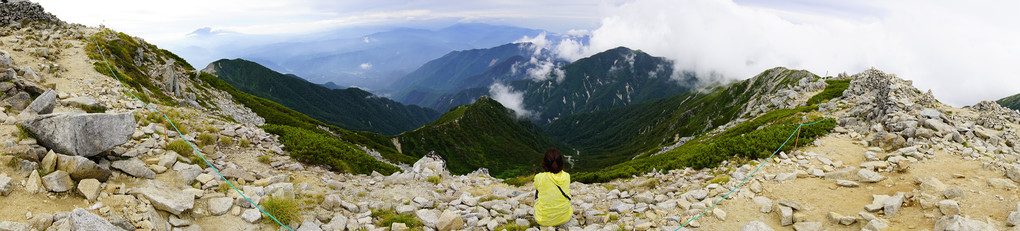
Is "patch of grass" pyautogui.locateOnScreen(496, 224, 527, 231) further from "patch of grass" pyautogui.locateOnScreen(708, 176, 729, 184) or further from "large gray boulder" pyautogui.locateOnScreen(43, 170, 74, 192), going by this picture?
"large gray boulder" pyautogui.locateOnScreen(43, 170, 74, 192)

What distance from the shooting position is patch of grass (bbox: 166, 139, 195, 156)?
42.4ft

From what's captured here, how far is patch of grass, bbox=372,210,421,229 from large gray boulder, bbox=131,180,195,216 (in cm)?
463

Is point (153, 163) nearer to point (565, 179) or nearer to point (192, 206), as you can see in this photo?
point (192, 206)

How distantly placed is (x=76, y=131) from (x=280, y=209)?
533 cm

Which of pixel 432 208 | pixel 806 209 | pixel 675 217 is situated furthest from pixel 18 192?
pixel 806 209

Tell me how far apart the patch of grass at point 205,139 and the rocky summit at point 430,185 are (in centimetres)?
8

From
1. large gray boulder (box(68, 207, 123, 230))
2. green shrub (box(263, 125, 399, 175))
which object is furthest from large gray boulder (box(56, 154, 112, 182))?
green shrub (box(263, 125, 399, 175))

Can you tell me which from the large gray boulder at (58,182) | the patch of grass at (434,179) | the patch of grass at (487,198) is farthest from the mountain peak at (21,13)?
the patch of grass at (487,198)

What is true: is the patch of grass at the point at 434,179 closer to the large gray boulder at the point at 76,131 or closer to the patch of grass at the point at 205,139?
the patch of grass at the point at 205,139

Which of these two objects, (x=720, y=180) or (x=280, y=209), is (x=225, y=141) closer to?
(x=280, y=209)

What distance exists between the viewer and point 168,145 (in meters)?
12.8

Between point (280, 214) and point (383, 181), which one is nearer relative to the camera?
point (280, 214)

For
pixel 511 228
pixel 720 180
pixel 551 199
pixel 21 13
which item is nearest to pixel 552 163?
pixel 551 199

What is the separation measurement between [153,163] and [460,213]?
9.34 metres
